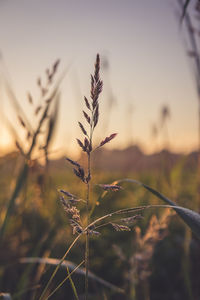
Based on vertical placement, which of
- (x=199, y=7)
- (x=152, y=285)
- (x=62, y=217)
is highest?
(x=199, y=7)

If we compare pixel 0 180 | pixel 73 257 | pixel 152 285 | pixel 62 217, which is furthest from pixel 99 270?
pixel 0 180

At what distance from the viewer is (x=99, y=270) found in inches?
81.7

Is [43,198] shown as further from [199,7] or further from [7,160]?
[199,7]

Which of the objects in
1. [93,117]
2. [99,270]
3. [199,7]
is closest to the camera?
[93,117]

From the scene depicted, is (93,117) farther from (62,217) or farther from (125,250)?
(62,217)

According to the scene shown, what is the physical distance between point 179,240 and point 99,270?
0.65m

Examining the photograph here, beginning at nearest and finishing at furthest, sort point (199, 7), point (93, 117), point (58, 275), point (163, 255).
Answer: point (93, 117), point (199, 7), point (58, 275), point (163, 255)

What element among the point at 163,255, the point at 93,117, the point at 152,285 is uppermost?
the point at 93,117

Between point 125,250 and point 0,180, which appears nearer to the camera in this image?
point 125,250

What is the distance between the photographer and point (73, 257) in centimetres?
214

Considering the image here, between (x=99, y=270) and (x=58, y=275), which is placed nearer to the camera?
(x=58, y=275)

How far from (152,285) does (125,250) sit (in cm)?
31

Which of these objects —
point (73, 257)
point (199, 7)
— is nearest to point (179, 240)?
point (73, 257)

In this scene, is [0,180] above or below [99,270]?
above
